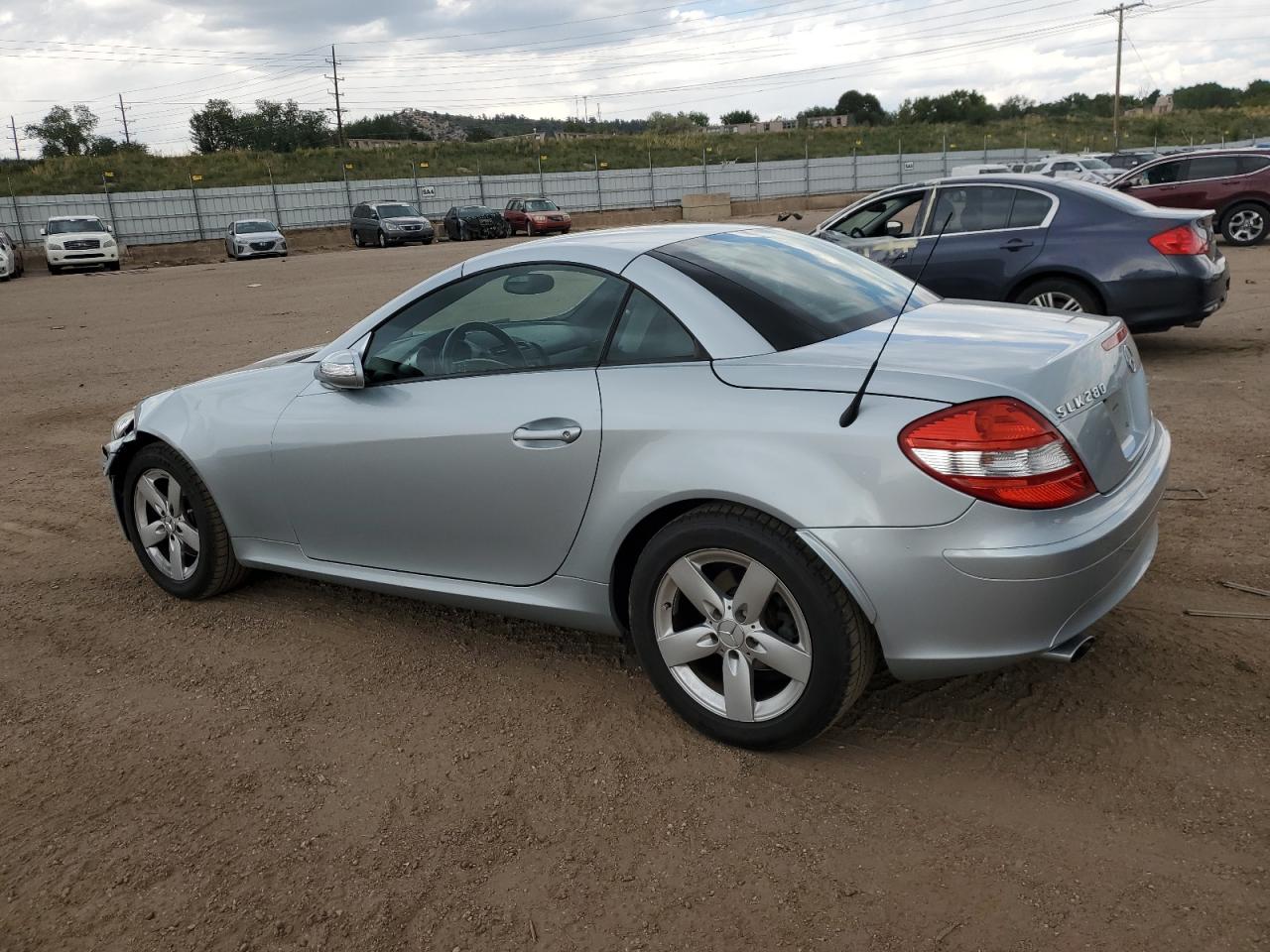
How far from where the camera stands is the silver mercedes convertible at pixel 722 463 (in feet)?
8.73

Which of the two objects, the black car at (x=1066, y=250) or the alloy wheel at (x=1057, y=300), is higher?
the black car at (x=1066, y=250)

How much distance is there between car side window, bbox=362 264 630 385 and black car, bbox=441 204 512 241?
33.1m

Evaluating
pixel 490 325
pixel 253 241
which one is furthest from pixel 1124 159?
pixel 490 325

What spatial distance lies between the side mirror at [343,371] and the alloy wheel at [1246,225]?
18.6 metres

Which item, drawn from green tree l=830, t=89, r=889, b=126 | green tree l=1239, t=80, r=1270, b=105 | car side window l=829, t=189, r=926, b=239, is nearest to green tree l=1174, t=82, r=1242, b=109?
green tree l=1239, t=80, r=1270, b=105

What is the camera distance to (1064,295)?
7.89 meters

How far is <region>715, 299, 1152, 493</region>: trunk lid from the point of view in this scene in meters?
2.74

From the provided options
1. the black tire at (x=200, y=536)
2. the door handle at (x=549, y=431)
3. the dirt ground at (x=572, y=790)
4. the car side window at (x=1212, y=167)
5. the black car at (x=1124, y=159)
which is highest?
the black car at (x=1124, y=159)

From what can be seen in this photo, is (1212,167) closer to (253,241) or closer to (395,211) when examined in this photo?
(395,211)

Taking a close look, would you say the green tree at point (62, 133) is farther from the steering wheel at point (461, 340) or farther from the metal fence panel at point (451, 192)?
the steering wheel at point (461, 340)

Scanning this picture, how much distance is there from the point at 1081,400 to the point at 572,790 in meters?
1.78

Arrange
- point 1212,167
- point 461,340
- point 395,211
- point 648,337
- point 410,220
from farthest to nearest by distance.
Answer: point 395,211 → point 410,220 → point 1212,167 → point 461,340 → point 648,337

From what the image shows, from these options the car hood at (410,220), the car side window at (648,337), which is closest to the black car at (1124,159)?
the car hood at (410,220)

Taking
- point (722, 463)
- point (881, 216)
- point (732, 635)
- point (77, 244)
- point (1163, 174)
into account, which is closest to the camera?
point (722, 463)
